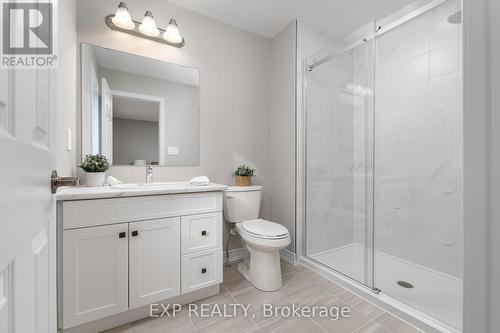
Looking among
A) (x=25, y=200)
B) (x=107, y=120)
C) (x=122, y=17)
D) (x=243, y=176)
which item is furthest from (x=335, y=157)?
(x=25, y=200)

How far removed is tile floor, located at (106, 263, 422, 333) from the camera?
1354 millimetres

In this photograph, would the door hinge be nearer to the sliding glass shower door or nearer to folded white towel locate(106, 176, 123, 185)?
folded white towel locate(106, 176, 123, 185)

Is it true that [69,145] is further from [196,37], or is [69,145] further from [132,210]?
[196,37]

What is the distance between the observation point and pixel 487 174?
377mm

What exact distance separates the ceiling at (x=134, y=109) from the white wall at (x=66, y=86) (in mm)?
284

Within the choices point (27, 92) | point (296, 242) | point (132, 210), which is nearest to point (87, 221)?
point (132, 210)

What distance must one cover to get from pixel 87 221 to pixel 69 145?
55cm

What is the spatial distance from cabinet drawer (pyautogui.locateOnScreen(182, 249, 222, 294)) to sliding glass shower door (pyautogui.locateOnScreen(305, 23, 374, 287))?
3.39ft

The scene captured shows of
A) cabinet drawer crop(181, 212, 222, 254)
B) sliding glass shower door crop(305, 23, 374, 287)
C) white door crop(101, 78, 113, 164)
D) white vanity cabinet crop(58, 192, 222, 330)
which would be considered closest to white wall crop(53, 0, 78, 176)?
white door crop(101, 78, 113, 164)

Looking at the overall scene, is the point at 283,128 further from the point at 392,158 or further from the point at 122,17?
the point at 122,17

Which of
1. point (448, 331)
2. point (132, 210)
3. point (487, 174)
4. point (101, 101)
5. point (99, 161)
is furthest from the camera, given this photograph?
point (101, 101)

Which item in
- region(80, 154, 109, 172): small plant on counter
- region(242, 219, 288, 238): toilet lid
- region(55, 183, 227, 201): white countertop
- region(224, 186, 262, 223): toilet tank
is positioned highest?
region(80, 154, 109, 172): small plant on counter

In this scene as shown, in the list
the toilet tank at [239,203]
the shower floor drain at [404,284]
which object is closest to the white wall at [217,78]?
the toilet tank at [239,203]

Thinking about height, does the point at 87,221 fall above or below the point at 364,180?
below
